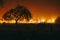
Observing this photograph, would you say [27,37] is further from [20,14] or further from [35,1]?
[35,1]

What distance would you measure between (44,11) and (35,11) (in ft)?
3.47

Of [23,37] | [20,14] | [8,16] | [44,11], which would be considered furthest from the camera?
[44,11]

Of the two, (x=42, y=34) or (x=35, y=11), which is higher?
(x=35, y=11)

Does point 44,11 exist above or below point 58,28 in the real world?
above

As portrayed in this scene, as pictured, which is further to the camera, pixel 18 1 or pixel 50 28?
pixel 18 1

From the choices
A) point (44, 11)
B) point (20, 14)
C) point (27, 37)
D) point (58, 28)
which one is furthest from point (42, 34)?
point (44, 11)

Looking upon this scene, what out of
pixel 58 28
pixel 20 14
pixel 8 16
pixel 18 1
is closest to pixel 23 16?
pixel 20 14

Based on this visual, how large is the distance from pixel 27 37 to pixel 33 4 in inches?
716

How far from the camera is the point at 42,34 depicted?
441 centimetres

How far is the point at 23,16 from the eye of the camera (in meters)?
15.1

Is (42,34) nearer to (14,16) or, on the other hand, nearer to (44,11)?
(14,16)

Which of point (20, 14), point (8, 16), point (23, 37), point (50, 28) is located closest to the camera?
point (23, 37)

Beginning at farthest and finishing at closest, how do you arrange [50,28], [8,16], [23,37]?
[8,16] → [50,28] → [23,37]

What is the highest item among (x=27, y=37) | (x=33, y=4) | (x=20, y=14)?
(x=33, y=4)
